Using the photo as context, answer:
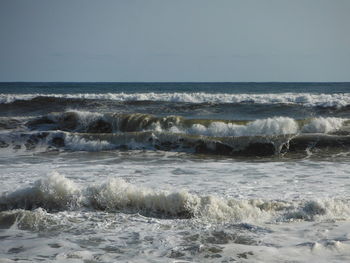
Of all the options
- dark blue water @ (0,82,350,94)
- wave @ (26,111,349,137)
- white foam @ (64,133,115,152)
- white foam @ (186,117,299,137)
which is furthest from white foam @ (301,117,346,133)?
dark blue water @ (0,82,350,94)

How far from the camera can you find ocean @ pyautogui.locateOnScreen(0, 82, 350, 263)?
4.54 metres

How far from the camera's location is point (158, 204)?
6.13 m

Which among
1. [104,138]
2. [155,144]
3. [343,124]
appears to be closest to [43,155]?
[104,138]

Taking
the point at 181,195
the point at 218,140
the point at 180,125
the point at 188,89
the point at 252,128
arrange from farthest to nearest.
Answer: the point at 188,89 < the point at 180,125 < the point at 252,128 < the point at 218,140 < the point at 181,195

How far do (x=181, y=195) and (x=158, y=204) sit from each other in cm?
33

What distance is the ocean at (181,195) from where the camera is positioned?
454 centimetres

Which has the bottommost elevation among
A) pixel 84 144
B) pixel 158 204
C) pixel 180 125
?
pixel 84 144

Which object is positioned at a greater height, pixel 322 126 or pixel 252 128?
pixel 322 126

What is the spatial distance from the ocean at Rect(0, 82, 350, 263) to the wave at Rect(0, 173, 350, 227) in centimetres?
1

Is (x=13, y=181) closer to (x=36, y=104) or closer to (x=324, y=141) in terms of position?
(x=324, y=141)

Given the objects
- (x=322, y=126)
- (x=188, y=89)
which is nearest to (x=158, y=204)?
(x=322, y=126)

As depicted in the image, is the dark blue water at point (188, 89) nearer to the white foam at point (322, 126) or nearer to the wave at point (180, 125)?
the white foam at point (322, 126)

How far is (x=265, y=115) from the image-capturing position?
20.8 metres

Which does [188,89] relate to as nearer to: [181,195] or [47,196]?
[47,196]
